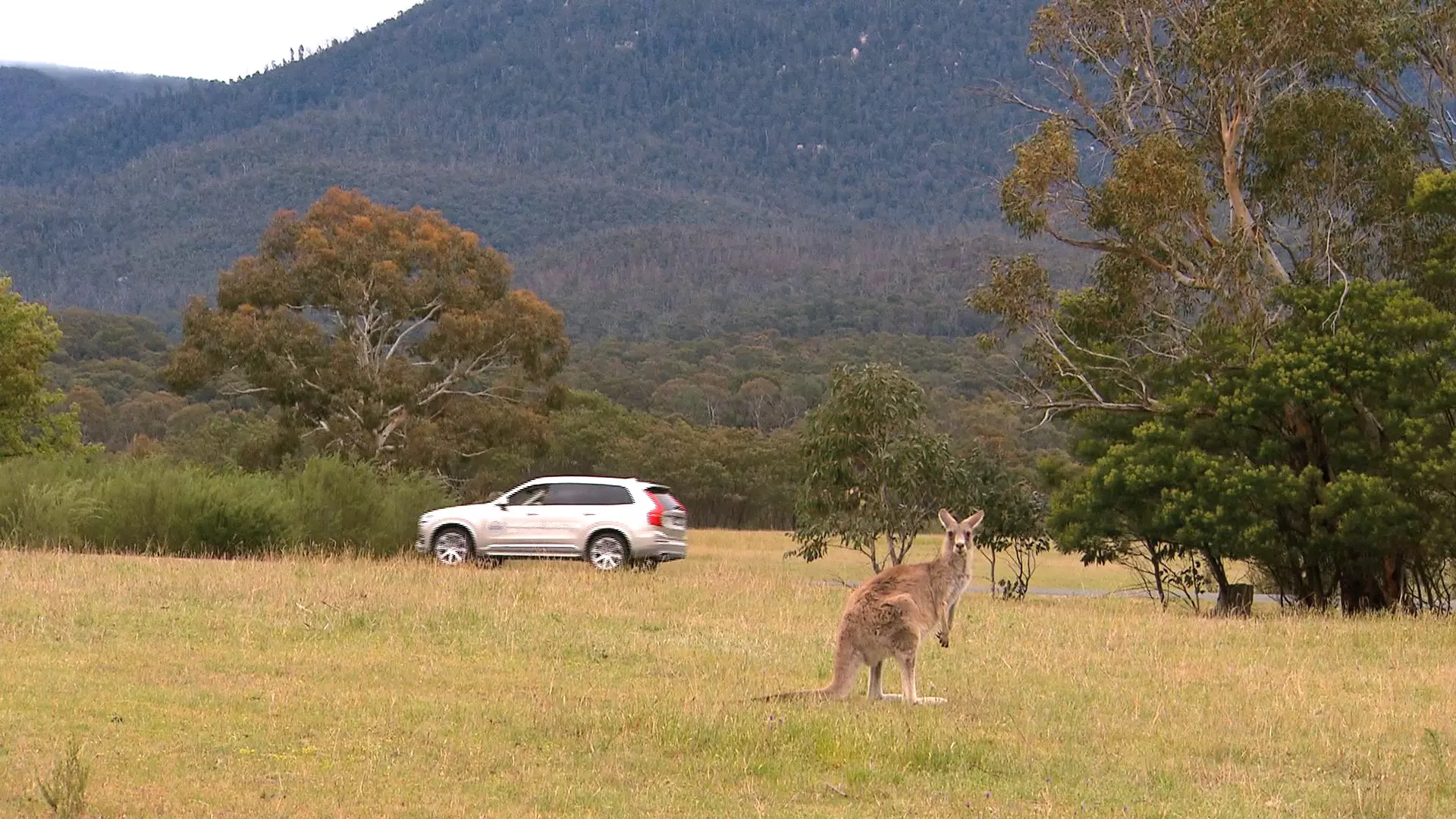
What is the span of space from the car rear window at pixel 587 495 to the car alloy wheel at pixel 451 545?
157 centimetres

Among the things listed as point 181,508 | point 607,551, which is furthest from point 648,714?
point 181,508

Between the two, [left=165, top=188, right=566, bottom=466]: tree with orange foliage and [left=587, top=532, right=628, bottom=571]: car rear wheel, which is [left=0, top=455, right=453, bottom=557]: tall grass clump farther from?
[left=165, top=188, right=566, bottom=466]: tree with orange foliage

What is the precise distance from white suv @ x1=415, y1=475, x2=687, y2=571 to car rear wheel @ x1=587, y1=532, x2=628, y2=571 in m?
0.01

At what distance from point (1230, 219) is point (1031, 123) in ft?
12.8

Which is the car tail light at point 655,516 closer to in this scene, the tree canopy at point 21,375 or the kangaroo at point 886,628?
the kangaroo at point 886,628

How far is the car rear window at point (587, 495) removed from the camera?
27672 millimetres

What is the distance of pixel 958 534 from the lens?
12.0 meters

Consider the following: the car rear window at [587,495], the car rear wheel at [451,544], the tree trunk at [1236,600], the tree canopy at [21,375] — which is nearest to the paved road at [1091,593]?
the tree trunk at [1236,600]

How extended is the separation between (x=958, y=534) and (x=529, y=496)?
1694 cm

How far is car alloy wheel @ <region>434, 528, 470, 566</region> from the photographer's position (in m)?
28.1

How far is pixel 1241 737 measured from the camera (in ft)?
35.1

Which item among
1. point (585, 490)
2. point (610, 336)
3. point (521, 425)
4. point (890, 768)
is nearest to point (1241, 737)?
point (890, 768)

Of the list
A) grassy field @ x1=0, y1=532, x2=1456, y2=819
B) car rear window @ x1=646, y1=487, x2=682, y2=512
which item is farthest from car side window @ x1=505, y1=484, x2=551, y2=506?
grassy field @ x1=0, y1=532, x2=1456, y2=819

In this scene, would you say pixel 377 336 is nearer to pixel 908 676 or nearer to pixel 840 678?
pixel 840 678
